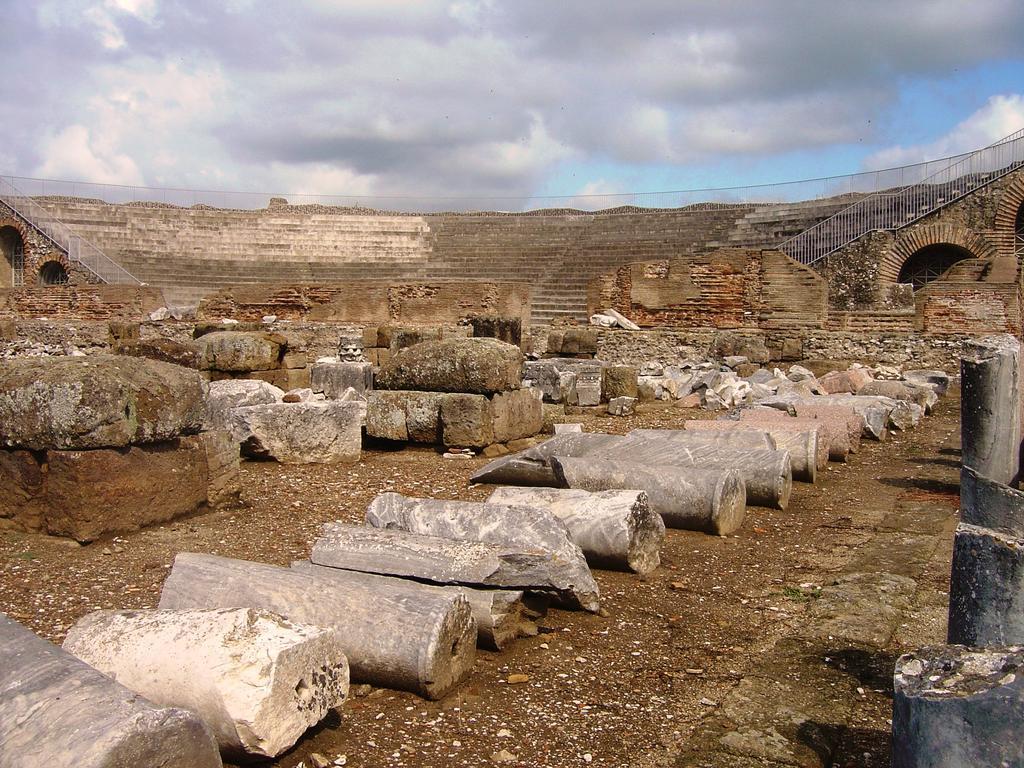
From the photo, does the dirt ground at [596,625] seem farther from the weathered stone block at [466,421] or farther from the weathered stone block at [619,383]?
the weathered stone block at [619,383]

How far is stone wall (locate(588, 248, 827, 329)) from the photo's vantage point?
59.7ft

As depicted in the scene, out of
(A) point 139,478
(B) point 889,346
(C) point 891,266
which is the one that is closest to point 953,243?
(C) point 891,266

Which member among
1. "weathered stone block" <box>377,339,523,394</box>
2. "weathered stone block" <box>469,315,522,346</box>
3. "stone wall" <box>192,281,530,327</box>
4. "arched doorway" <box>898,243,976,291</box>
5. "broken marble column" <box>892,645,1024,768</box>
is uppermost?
"arched doorway" <box>898,243,976,291</box>

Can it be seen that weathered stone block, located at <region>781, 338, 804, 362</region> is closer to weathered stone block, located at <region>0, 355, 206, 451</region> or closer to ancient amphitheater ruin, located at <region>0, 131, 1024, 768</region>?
ancient amphitheater ruin, located at <region>0, 131, 1024, 768</region>

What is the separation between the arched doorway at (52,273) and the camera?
94.9 ft

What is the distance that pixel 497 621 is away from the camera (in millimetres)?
4008

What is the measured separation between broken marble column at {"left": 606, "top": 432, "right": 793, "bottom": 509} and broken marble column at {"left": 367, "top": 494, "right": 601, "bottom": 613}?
77.8 inches

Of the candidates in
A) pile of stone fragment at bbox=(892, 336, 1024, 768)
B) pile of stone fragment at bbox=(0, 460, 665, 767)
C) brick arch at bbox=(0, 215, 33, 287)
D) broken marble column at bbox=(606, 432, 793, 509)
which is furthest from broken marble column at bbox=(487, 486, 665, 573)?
brick arch at bbox=(0, 215, 33, 287)

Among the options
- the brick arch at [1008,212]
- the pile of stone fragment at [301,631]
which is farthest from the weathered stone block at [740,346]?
the pile of stone fragment at [301,631]

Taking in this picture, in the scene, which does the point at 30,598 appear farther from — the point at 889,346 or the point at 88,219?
the point at 88,219

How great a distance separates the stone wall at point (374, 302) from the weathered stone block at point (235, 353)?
21.5ft

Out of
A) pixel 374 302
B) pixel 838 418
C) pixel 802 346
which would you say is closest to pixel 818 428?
pixel 838 418

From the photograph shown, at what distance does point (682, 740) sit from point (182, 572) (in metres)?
2.38

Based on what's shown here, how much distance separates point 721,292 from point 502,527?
14992 mm
